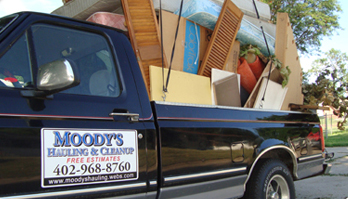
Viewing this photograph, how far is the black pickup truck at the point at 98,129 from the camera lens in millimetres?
1953

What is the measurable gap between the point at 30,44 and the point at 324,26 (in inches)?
663

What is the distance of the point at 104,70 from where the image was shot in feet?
8.34

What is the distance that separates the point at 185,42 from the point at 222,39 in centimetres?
56

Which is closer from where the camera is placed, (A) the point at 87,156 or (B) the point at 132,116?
(A) the point at 87,156

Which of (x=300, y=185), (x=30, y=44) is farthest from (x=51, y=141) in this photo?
(x=300, y=185)

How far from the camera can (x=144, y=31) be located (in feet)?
11.6

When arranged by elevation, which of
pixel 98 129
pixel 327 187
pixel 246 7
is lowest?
pixel 327 187

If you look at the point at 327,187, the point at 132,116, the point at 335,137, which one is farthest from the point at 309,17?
the point at 132,116

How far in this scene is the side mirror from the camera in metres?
1.95

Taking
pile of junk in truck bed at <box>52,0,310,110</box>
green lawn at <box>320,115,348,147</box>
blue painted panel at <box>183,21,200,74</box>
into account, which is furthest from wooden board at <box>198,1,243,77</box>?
green lawn at <box>320,115,348,147</box>

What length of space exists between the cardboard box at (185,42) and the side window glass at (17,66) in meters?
1.82

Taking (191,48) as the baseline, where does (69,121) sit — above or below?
below

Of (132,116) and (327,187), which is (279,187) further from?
(327,187)

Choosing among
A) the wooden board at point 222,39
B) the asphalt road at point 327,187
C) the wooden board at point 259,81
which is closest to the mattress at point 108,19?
the wooden board at point 222,39
